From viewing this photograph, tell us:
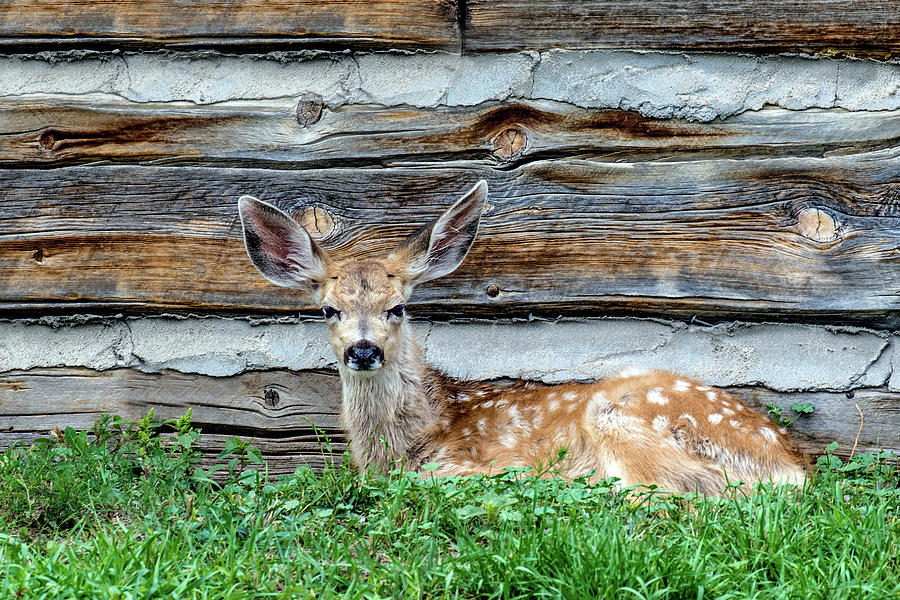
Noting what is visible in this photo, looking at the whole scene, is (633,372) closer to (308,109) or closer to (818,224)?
(818,224)

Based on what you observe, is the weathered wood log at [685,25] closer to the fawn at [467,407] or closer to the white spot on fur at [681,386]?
the fawn at [467,407]

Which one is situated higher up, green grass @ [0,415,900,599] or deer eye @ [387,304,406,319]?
deer eye @ [387,304,406,319]

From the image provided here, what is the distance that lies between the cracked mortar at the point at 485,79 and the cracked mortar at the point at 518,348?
3.69 feet

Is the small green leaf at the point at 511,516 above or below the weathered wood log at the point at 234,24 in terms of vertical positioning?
below

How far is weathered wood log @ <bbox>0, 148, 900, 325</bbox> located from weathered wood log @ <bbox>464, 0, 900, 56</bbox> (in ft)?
1.85

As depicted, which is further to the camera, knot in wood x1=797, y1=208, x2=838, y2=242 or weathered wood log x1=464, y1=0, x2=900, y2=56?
knot in wood x1=797, y1=208, x2=838, y2=242

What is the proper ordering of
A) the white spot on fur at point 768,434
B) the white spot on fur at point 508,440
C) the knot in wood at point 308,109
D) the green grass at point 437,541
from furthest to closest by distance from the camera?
the knot in wood at point 308,109 → the white spot on fur at point 508,440 → the white spot on fur at point 768,434 → the green grass at point 437,541

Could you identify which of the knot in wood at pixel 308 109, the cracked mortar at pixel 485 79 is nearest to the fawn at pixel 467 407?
the knot in wood at pixel 308 109

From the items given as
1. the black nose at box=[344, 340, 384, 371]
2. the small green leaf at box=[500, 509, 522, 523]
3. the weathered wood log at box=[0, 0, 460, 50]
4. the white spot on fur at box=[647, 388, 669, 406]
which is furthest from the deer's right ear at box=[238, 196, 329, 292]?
the small green leaf at box=[500, 509, 522, 523]

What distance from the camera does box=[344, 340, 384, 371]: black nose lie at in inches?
156

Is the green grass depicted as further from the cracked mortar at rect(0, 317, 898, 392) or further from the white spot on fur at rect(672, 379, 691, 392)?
the cracked mortar at rect(0, 317, 898, 392)

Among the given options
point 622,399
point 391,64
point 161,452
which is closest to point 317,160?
point 391,64

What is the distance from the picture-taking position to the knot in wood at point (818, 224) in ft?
14.4

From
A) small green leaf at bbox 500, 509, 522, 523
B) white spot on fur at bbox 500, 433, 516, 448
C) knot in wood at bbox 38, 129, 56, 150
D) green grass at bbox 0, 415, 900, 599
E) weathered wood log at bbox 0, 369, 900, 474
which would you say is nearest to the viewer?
green grass at bbox 0, 415, 900, 599
